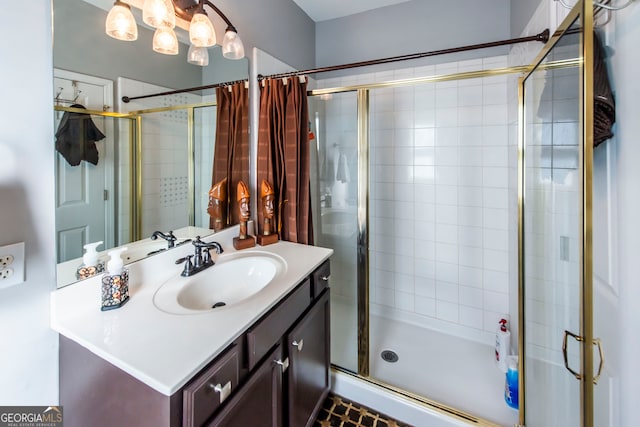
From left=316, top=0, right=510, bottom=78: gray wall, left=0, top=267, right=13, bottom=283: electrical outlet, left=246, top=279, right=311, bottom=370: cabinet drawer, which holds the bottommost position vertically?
left=246, top=279, right=311, bottom=370: cabinet drawer

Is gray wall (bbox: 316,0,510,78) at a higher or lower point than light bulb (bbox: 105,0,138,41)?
higher

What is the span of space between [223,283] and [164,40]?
108 centimetres

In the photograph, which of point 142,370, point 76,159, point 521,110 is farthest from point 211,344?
point 521,110

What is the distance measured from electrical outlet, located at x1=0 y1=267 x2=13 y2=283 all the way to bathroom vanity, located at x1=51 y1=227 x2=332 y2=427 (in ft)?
0.43

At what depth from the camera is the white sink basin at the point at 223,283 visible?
3.57 feet

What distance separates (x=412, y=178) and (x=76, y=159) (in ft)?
6.87

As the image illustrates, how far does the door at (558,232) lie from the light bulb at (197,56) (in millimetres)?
1421

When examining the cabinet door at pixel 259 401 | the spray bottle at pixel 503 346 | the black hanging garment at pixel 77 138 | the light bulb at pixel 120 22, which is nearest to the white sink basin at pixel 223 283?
the cabinet door at pixel 259 401

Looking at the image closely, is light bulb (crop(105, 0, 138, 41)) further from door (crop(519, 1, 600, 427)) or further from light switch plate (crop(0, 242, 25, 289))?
door (crop(519, 1, 600, 427))

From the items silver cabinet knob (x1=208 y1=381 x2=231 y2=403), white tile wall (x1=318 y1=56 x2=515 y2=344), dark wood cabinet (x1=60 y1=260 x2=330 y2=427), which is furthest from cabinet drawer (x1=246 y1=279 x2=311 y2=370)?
white tile wall (x1=318 y1=56 x2=515 y2=344)

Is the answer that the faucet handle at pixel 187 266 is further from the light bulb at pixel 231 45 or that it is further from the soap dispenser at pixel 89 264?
the light bulb at pixel 231 45

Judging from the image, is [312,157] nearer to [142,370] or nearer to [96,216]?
[96,216]

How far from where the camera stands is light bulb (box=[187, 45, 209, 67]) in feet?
4.47

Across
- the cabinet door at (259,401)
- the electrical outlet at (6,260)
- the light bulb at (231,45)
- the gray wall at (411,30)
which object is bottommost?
the cabinet door at (259,401)
